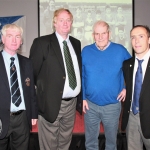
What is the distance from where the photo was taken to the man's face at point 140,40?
195 cm

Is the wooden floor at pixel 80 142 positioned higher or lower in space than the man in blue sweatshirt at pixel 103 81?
lower

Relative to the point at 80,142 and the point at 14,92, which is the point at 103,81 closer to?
the point at 14,92

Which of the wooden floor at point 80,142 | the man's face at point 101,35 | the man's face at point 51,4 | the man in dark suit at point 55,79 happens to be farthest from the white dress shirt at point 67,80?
the man's face at point 51,4

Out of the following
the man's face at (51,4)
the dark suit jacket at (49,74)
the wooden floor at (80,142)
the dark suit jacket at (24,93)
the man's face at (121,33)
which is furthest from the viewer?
the man's face at (121,33)

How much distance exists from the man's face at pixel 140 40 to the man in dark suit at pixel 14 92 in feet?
3.30

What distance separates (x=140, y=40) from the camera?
1.96m

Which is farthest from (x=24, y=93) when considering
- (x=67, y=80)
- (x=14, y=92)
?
(x=67, y=80)

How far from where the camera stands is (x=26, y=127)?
1.98 metres

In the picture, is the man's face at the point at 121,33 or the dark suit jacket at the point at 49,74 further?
the man's face at the point at 121,33

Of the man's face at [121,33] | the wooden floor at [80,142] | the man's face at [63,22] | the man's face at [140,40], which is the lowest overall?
the wooden floor at [80,142]

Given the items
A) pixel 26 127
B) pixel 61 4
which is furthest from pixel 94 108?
pixel 61 4

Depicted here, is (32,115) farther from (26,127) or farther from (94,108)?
(94,108)

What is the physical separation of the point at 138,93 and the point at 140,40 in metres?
0.48

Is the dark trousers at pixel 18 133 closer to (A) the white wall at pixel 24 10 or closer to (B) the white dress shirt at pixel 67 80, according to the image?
(B) the white dress shirt at pixel 67 80
